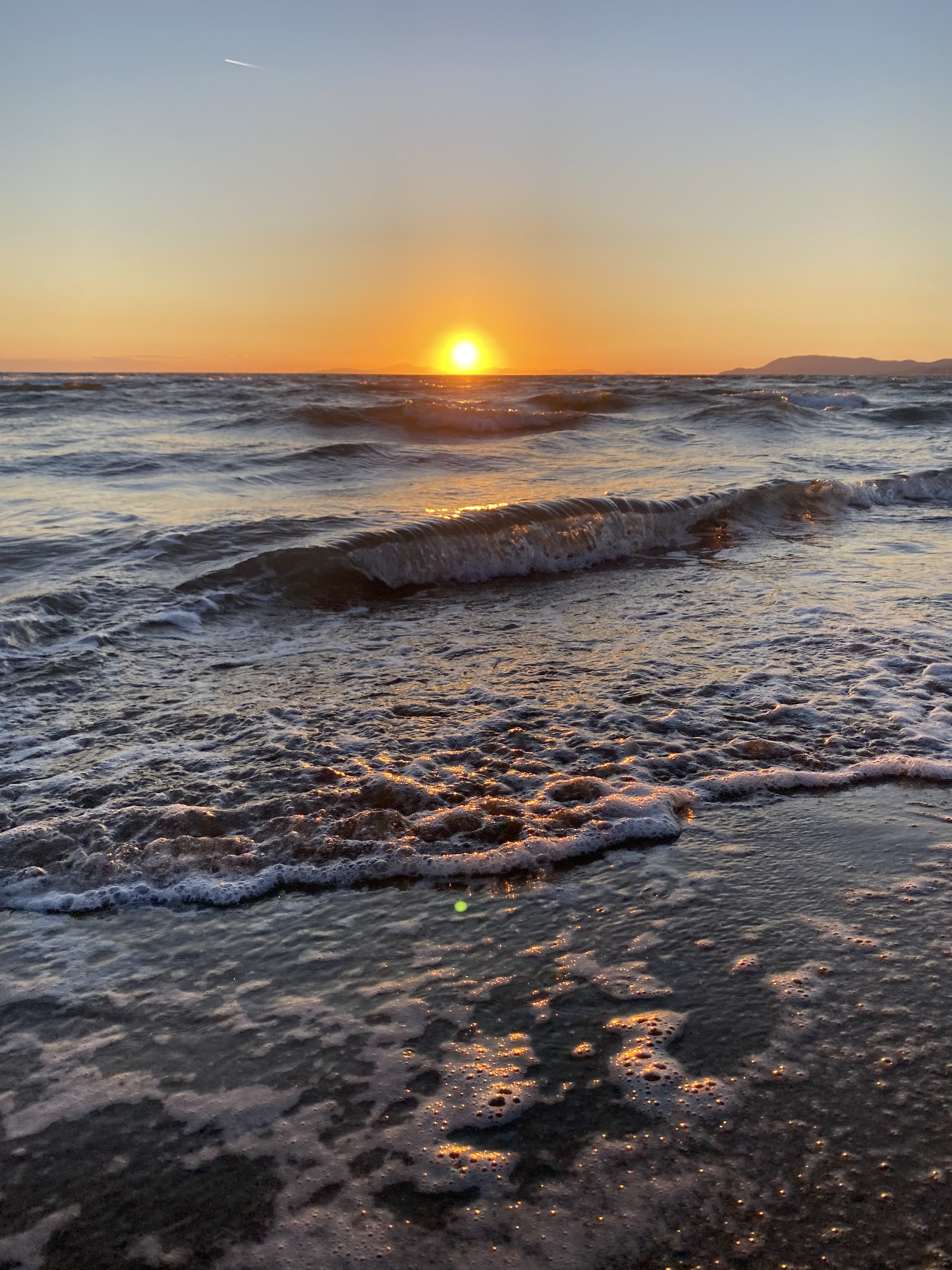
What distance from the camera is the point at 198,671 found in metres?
4.56

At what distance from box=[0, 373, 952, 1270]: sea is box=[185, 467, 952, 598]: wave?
0.08 m

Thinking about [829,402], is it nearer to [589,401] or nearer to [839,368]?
[589,401]

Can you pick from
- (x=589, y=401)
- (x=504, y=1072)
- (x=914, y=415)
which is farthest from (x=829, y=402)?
(x=504, y=1072)

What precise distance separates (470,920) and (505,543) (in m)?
5.04

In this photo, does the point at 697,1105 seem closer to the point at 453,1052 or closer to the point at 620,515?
the point at 453,1052

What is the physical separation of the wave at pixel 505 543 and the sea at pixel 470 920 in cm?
8

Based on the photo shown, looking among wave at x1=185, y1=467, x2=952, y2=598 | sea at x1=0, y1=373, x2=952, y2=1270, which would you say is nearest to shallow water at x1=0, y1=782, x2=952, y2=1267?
sea at x1=0, y1=373, x2=952, y2=1270

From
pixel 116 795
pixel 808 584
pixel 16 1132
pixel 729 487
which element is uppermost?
pixel 729 487

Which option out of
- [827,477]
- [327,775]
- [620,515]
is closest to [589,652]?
[327,775]

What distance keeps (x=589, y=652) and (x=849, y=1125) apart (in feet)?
10.6

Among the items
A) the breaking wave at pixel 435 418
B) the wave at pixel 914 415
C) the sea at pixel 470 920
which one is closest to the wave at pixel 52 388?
the breaking wave at pixel 435 418

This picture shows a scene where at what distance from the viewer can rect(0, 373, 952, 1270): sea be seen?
162 cm

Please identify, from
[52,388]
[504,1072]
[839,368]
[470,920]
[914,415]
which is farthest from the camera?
[839,368]

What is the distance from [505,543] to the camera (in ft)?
23.9
